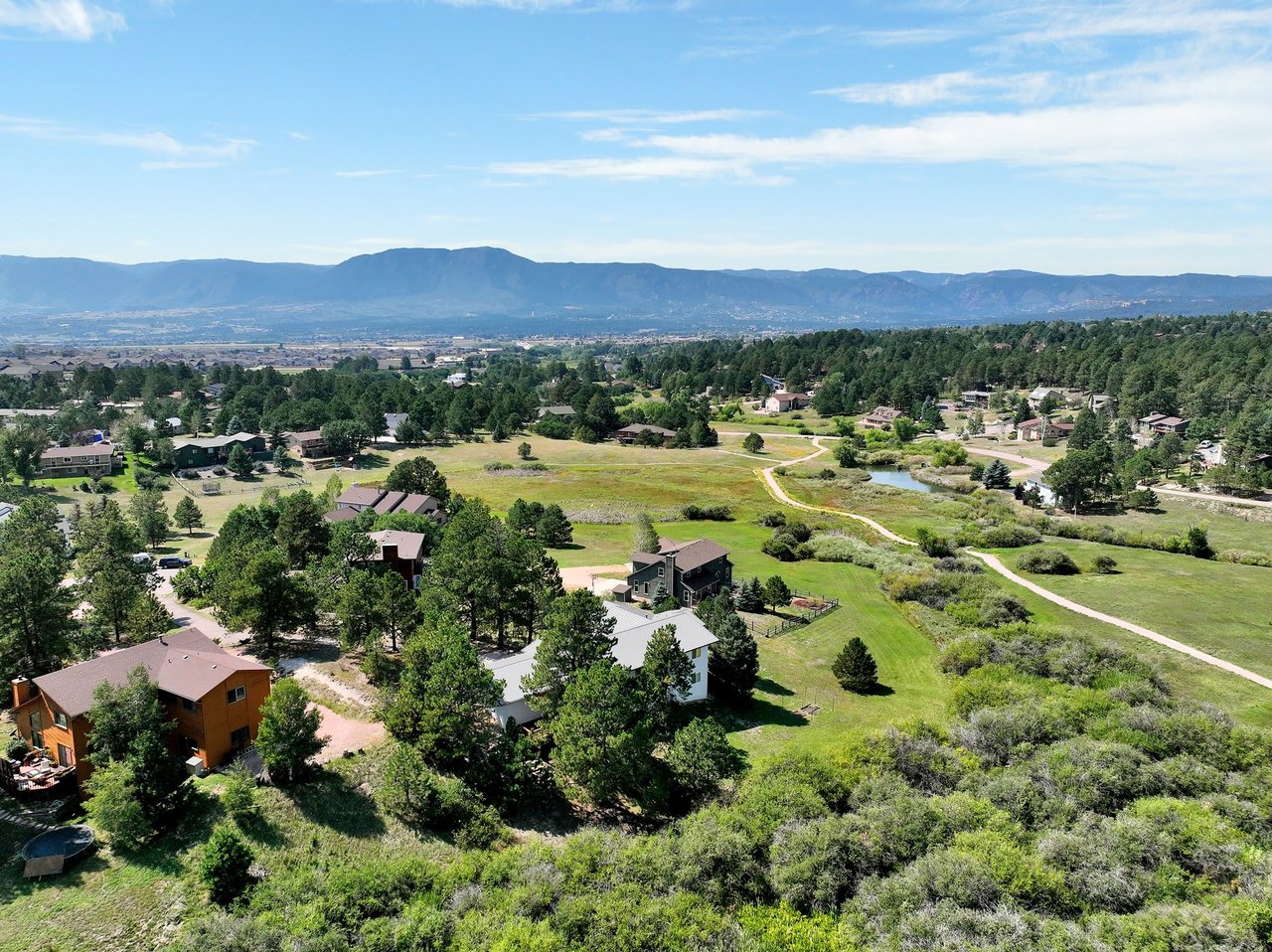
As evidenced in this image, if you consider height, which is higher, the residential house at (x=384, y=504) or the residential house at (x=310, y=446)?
the residential house at (x=384, y=504)

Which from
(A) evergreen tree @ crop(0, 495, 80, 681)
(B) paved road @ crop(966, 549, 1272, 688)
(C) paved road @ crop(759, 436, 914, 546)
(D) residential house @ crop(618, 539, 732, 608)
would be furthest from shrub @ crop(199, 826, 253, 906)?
(C) paved road @ crop(759, 436, 914, 546)

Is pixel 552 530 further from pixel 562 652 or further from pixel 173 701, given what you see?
pixel 173 701

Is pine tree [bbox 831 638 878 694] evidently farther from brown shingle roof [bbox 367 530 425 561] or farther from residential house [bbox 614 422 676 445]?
residential house [bbox 614 422 676 445]

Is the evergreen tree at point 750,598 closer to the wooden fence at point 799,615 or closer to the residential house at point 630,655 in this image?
the wooden fence at point 799,615

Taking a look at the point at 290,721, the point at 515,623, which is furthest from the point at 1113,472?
the point at 290,721

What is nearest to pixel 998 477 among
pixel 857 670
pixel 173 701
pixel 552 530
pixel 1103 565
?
pixel 1103 565

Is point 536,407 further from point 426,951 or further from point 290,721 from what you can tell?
point 426,951

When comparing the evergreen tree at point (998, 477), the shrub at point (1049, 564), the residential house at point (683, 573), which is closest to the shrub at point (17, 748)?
the residential house at point (683, 573)
